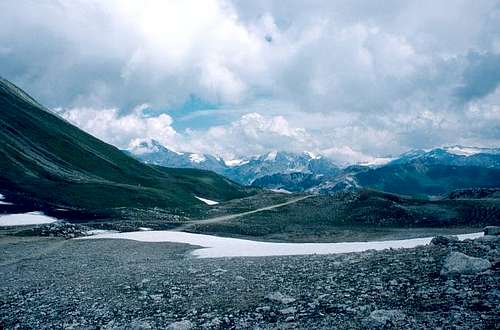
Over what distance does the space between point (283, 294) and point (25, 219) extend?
2974 inches

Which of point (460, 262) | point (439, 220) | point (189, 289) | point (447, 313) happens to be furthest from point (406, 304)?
point (439, 220)

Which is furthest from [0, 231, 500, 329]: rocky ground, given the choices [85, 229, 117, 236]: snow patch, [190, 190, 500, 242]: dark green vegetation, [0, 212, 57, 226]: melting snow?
[0, 212, 57, 226]: melting snow

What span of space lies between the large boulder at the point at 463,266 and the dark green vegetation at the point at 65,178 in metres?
76.8

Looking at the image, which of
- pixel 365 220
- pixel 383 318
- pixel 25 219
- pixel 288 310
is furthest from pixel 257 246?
pixel 25 219

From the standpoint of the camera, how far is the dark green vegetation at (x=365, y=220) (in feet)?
204

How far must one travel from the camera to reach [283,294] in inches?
651

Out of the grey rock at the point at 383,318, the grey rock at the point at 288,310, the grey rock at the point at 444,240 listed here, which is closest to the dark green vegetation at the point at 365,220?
the grey rock at the point at 444,240

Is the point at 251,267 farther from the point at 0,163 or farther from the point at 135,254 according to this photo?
the point at 0,163

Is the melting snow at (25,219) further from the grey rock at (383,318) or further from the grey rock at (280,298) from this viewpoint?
the grey rock at (383,318)

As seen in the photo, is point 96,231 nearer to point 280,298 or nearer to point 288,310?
point 280,298

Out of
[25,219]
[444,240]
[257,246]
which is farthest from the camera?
[25,219]

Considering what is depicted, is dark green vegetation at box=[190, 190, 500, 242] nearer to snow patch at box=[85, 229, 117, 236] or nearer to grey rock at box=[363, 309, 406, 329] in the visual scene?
snow patch at box=[85, 229, 117, 236]

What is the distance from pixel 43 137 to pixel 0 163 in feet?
183

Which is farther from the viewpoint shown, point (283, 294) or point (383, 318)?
point (283, 294)
